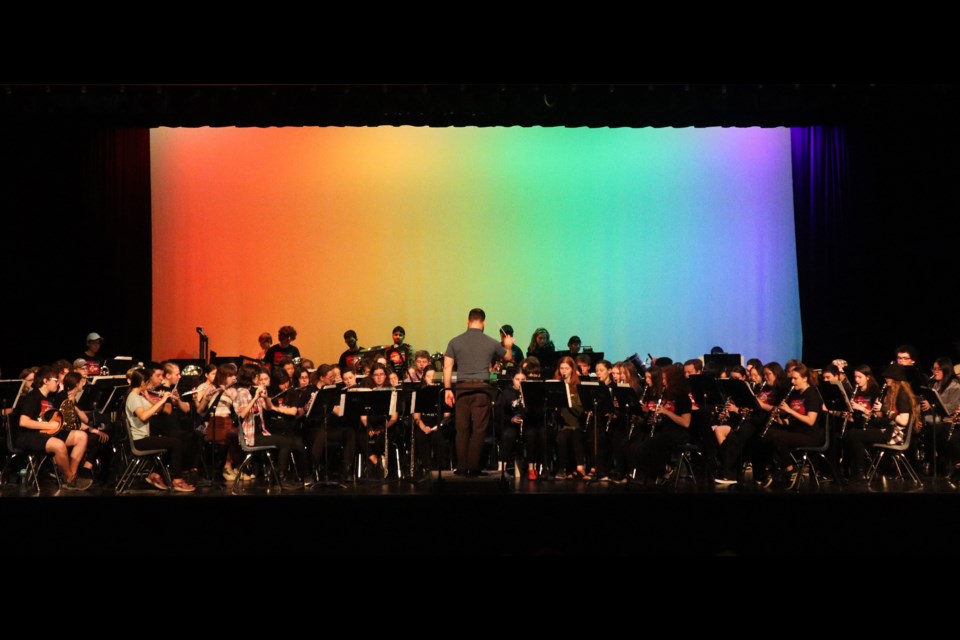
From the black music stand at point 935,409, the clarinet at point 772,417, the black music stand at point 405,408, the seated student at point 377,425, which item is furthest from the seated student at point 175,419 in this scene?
the black music stand at point 935,409

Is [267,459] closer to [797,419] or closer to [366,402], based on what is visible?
[366,402]

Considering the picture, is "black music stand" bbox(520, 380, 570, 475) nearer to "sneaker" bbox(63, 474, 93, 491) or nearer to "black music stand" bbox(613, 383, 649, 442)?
"black music stand" bbox(613, 383, 649, 442)

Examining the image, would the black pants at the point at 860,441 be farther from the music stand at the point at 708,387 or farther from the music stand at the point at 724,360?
the music stand at the point at 724,360

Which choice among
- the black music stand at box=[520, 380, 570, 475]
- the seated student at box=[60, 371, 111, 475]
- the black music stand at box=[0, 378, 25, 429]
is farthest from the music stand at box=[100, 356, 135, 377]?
the black music stand at box=[520, 380, 570, 475]

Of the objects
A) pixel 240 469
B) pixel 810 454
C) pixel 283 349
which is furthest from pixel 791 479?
pixel 283 349

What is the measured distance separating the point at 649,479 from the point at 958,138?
24.0 feet

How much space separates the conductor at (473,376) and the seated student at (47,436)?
3.56 meters

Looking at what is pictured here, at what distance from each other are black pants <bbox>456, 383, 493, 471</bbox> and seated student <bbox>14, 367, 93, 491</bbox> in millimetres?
3543

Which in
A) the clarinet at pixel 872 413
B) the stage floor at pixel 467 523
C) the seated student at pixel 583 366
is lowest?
the stage floor at pixel 467 523

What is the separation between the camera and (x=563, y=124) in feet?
44.5

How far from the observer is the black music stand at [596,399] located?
1045 cm

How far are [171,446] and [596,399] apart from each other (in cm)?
395

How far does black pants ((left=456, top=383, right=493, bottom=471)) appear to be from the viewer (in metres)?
10.2

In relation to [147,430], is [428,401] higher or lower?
higher
